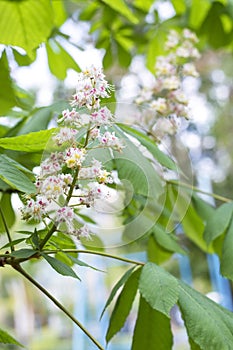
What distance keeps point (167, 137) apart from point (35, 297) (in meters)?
8.04

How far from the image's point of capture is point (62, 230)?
0.46m

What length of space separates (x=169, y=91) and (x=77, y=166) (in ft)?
1.35

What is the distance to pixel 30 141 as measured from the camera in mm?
469

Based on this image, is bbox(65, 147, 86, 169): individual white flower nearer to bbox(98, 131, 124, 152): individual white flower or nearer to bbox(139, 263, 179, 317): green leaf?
bbox(98, 131, 124, 152): individual white flower

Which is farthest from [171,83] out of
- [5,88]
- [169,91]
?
[5,88]

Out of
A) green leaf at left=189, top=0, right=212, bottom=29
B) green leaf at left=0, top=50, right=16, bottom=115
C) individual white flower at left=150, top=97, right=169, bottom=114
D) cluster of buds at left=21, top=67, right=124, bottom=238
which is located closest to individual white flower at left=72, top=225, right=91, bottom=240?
cluster of buds at left=21, top=67, right=124, bottom=238

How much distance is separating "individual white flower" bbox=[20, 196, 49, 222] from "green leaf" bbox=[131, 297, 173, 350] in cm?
20

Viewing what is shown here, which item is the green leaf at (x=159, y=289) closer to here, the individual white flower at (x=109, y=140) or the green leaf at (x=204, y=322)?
the green leaf at (x=204, y=322)

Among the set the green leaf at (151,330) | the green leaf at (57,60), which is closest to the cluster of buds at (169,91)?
the green leaf at (57,60)

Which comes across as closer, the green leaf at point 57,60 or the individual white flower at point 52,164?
the individual white flower at point 52,164

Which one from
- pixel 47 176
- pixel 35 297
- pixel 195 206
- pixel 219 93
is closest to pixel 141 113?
pixel 195 206

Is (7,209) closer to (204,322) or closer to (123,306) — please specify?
(123,306)

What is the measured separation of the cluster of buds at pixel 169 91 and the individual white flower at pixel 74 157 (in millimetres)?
317

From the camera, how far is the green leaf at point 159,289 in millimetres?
475
